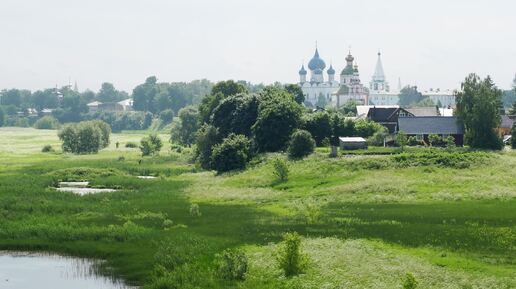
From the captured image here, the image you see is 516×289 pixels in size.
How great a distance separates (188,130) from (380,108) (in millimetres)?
56379

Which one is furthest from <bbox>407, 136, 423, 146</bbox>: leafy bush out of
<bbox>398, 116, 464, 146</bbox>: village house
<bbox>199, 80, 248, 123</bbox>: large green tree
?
<bbox>199, 80, 248, 123</bbox>: large green tree

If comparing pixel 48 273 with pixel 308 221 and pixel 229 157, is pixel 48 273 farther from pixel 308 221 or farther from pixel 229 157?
pixel 229 157

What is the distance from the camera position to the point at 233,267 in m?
46.4

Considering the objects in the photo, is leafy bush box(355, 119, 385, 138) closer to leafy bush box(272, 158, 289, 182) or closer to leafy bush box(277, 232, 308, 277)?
leafy bush box(272, 158, 289, 182)

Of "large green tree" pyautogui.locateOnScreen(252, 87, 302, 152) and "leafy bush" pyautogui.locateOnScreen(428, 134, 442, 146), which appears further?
"leafy bush" pyautogui.locateOnScreen(428, 134, 442, 146)

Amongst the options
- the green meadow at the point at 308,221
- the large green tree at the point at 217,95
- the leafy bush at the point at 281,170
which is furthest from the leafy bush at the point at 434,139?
the large green tree at the point at 217,95

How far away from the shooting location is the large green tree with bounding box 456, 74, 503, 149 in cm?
10400

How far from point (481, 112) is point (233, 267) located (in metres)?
66.5

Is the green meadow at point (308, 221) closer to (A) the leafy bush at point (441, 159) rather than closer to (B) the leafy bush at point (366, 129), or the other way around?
(A) the leafy bush at point (441, 159)

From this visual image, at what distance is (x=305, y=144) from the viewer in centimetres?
10156

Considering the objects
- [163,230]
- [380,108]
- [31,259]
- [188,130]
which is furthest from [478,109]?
[188,130]

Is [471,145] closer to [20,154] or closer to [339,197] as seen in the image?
[339,197]

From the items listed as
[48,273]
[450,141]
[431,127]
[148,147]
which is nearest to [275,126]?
[431,127]

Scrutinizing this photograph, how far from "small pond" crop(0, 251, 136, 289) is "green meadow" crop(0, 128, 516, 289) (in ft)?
3.95
